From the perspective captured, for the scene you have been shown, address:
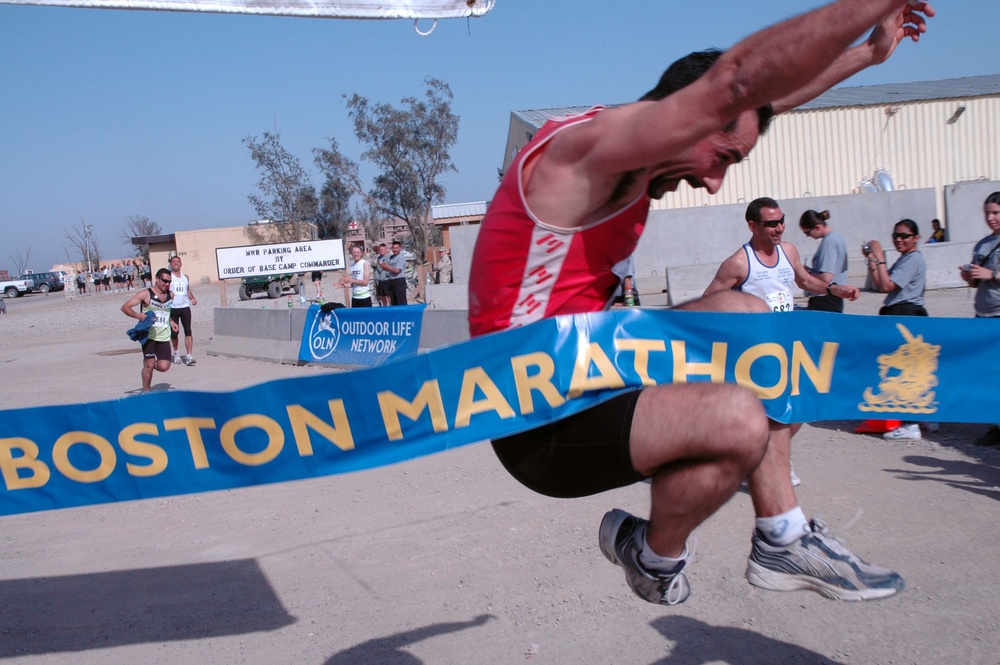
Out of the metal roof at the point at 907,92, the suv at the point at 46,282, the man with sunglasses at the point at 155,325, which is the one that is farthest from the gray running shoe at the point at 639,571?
the suv at the point at 46,282

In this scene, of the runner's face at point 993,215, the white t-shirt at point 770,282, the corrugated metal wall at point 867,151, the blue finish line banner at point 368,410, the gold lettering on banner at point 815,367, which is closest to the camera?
the blue finish line banner at point 368,410

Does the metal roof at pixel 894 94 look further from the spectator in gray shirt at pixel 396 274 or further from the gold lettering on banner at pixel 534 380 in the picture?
the gold lettering on banner at pixel 534 380

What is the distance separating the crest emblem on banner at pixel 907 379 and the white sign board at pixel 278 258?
787 inches

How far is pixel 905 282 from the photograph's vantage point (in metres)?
7.27

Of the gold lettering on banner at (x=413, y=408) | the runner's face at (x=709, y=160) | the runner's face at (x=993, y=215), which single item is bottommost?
the gold lettering on banner at (x=413, y=408)

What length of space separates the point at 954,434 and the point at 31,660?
7.05 meters

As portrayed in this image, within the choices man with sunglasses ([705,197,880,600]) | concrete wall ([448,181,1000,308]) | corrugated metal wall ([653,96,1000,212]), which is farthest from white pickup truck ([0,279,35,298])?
man with sunglasses ([705,197,880,600])

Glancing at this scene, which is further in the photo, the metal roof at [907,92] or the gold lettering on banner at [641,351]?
the metal roof at [907,92]

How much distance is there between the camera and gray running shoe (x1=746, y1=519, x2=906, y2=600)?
268 cm

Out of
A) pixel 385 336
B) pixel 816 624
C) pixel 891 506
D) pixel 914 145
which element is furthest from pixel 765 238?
pixel 914 145

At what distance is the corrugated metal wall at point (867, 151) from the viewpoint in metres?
26.5

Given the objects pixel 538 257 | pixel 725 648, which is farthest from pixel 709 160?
pixel 725 648

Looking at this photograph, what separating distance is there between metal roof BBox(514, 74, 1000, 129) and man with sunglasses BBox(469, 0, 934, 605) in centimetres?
2371

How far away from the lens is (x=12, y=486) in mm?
2891
